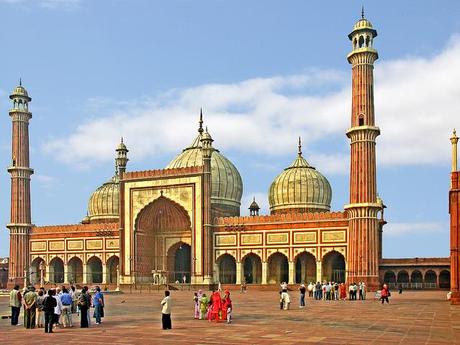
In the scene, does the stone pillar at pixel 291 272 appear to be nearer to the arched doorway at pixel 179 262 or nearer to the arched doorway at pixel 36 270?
the arched doorway at pixel 179 262

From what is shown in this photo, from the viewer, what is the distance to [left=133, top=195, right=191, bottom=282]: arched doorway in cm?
5578

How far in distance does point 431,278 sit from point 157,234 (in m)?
23.3

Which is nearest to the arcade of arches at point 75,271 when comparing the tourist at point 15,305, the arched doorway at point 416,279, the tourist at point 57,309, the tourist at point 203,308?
the arched doorway at point 416,279

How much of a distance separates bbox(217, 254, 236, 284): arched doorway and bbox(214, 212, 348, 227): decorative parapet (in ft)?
9.56

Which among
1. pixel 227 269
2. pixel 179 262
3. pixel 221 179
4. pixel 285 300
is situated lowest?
pixel 227 269

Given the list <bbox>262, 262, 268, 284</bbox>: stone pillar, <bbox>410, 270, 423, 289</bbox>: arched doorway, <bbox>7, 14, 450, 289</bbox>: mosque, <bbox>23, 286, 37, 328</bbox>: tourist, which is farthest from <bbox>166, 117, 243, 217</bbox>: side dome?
<bbox>23, 286, 37, 328</bbox>: tourist

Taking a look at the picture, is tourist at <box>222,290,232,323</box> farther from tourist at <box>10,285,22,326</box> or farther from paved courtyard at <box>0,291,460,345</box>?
tourist at <box>10,285,22,326</box>

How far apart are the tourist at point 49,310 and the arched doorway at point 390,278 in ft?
121

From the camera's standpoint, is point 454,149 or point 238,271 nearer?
point 454,149

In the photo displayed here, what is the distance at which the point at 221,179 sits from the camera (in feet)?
198

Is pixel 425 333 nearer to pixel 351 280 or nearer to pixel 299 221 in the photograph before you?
pixel 351 280

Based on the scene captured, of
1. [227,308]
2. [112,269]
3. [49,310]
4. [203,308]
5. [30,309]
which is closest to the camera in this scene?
[49,310]

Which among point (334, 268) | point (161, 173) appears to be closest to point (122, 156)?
point (161, 173)

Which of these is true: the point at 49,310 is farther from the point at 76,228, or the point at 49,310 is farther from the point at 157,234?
the point at 76,228
